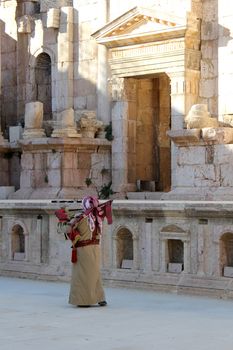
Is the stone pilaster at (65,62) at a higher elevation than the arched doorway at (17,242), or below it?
higher

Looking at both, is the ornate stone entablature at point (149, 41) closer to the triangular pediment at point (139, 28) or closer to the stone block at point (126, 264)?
the triangular pediment at point (139, 28)

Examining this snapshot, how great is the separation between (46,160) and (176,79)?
3806 mm

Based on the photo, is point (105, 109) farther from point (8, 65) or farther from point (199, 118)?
point (199, 118)

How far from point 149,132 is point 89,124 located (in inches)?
79.2

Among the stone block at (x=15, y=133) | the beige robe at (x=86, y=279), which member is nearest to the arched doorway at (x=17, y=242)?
the beige robe at (x=86, y=279)

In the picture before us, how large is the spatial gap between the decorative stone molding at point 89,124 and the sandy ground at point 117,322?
33.0 ft

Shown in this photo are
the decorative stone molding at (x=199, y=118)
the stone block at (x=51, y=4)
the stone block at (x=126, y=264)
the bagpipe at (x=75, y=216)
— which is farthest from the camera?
the stone block at (x=51, y=4)

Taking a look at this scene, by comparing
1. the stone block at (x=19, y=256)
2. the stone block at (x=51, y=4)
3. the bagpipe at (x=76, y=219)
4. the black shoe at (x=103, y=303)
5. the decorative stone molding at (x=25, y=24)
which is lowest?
the black shoe at (x=103, y=303)

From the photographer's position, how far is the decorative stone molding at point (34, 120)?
23.2 m

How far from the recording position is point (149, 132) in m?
24.3

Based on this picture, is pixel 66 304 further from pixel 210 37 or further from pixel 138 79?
pixel 138 79

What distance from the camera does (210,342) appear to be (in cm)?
870

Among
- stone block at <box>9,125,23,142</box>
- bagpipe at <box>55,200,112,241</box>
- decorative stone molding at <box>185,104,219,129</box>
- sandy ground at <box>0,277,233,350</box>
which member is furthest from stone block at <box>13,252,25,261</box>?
stone block at <box>9,125,23,142</box>

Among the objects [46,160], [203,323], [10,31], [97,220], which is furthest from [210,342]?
[10,31]
